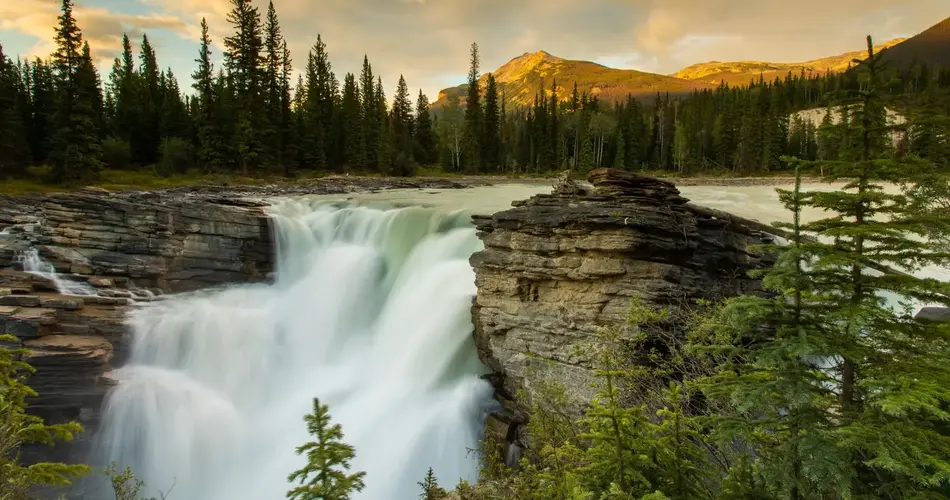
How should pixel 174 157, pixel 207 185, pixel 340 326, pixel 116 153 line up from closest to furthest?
Answer: 1. pixel 340 326
2. pixel 207 185
3. pixel 116 153
4. pixel 174 157

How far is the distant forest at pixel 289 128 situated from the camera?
117 feet

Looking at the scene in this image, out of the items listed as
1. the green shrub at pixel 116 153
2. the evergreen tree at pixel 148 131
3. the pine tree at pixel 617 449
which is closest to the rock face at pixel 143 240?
the pine tree at pixel 617 449

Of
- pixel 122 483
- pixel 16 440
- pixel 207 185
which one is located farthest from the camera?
pixel 207 185

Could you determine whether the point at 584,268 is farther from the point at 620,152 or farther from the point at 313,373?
the point at 620,152

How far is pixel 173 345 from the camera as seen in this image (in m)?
15.8

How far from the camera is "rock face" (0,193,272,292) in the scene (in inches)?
683

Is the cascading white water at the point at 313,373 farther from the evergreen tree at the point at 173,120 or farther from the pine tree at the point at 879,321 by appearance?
the evergreen tree at the point at 173,120

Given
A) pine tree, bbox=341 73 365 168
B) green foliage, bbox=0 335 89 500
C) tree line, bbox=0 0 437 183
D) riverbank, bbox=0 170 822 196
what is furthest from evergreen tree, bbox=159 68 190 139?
green foliage, bbox=0 335 89 500

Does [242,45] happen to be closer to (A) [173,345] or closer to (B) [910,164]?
(A) [173,345]

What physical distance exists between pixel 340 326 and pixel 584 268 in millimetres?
9860

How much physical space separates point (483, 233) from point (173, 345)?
1099 centimetres

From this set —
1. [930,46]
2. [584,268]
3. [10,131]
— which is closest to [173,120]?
[10,131]

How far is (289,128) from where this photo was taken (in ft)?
170

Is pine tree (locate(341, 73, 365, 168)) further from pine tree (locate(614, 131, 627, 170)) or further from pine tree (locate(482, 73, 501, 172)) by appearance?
pine tree (locate(614, 131, 627, 170))
